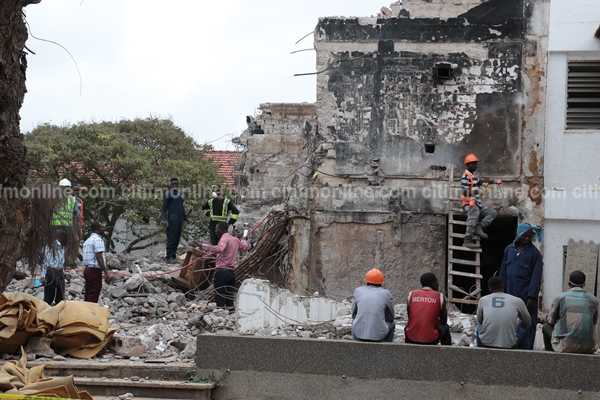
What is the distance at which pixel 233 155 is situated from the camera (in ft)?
103

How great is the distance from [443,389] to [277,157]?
16.0 meters

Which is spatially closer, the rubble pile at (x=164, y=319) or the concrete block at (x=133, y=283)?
the rubble pile at (x=164, y=319)

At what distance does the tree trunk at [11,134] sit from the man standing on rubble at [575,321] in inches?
220

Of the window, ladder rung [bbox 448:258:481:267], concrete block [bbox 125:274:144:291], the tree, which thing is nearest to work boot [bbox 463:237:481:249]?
ladder rung [bbox 448:258:481:267]

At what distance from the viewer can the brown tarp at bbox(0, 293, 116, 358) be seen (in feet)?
33.1

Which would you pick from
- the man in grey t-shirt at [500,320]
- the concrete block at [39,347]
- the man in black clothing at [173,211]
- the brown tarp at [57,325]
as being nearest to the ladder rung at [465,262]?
the man in grey t-shirt at [500,320]

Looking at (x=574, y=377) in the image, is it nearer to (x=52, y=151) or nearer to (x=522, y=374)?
(x=522, y=374)

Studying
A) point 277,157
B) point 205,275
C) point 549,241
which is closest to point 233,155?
point 277,157

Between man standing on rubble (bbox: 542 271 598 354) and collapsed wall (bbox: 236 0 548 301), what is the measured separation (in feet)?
21.0

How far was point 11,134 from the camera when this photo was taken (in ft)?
19.9

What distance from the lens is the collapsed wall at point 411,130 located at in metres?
15.4

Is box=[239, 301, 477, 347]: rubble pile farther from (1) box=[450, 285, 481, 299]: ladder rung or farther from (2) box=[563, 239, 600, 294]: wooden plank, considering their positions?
(2) box=[563, 239, 600, 294]: wooden plank

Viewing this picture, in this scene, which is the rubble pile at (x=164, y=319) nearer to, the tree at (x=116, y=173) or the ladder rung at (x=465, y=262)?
the ladder rung at (x=465, y=262)

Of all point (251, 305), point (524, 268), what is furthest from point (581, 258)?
point (251, 305)
